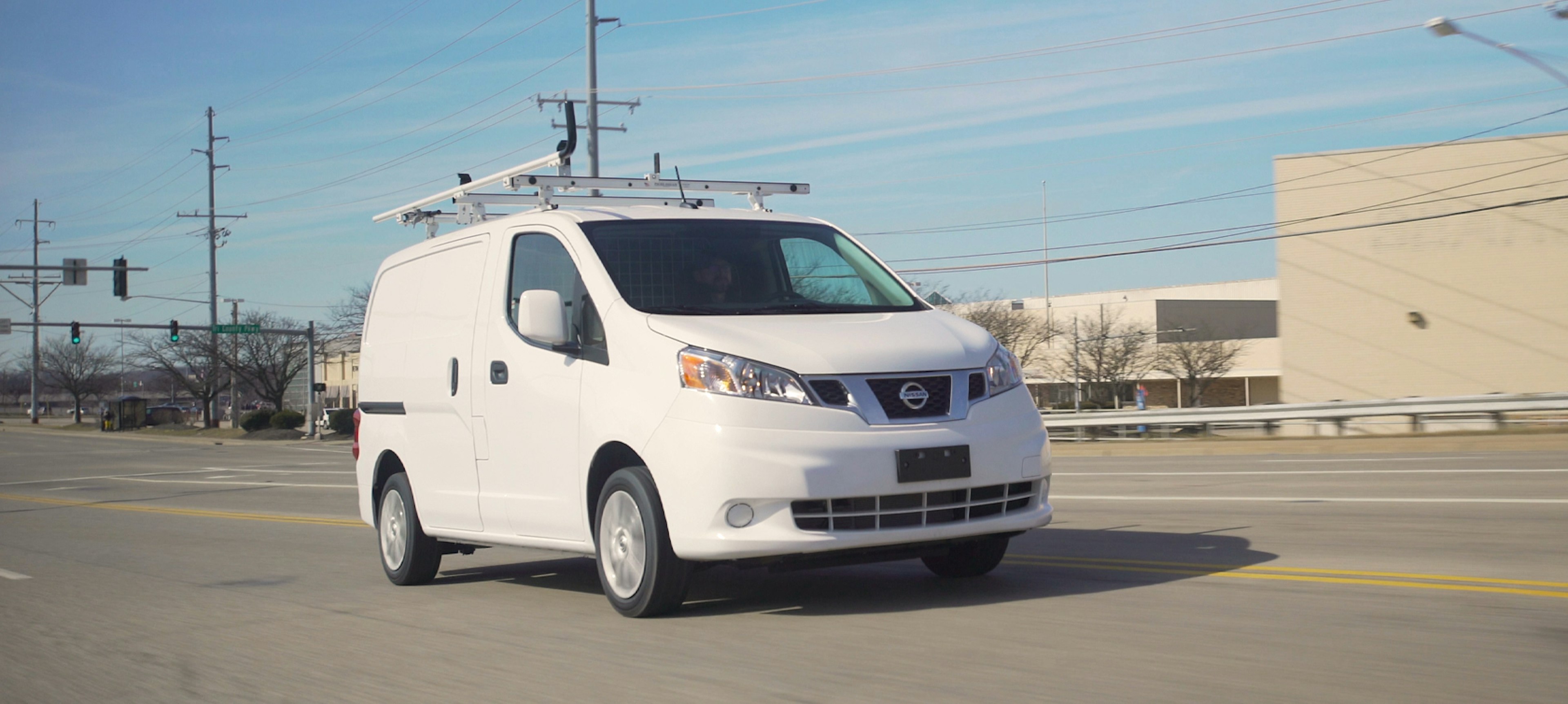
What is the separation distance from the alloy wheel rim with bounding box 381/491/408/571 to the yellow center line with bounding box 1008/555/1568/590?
3.89 meters

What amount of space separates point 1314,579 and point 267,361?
252 feet

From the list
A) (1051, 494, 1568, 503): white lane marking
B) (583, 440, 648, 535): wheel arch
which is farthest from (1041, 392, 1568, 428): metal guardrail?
(583, 440, 648, 535): wheel arch

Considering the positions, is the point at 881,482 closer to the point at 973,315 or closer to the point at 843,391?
the point at 843,391

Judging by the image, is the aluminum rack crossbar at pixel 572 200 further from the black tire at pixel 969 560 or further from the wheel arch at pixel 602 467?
the black tire at pixel 969 560

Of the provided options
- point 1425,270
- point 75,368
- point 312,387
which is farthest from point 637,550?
point 75,368

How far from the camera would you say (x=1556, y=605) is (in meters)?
5.87

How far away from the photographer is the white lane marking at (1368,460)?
1717cm

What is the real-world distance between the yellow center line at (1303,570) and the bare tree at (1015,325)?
45495mm

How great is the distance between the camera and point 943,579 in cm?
753

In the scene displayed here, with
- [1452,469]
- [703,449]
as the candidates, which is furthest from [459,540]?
[1452,469]

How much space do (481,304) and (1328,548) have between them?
5.21m

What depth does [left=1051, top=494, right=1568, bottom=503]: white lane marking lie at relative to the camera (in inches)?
427

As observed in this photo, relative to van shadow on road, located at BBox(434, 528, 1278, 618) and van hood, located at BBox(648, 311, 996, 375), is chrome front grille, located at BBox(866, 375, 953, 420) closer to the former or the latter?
van hood, located at BBox(648, 311, 996, 375)

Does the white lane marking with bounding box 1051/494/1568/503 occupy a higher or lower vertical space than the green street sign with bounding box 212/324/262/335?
lower
